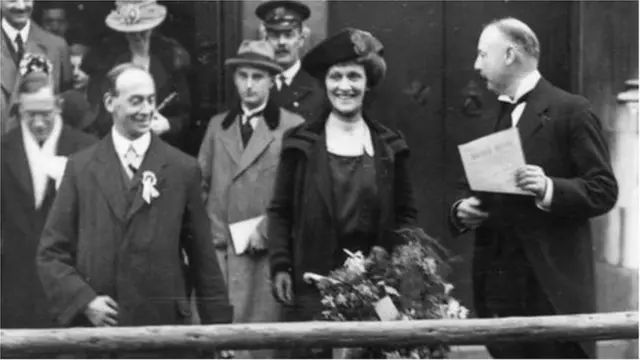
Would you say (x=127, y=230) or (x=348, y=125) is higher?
(x=348, y=125)

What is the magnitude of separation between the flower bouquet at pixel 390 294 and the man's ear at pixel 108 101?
3.88 feet

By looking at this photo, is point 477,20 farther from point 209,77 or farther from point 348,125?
point 209,77

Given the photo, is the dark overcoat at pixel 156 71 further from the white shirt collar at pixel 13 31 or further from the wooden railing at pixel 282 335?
the wooden railing at pixel 282 335

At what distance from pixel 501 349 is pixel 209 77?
1.77 meters

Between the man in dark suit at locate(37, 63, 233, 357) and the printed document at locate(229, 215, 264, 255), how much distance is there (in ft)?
0.67

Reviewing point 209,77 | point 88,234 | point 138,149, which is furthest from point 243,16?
point 88,234

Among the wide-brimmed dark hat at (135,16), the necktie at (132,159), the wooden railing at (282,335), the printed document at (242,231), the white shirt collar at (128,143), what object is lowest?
the wooden railing at (282,335)

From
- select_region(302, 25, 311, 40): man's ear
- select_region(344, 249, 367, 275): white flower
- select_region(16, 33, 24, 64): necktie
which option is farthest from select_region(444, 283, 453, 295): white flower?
select_region(16, 33, 24, 64): necktie

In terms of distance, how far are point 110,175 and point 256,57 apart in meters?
0.82

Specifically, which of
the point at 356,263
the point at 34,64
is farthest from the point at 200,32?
the point at 356,263

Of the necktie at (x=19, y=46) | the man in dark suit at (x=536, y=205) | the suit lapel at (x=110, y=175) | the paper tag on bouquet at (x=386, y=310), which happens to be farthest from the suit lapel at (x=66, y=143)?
the man in dark suit at (x=536, y=205)

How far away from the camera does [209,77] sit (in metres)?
6.87

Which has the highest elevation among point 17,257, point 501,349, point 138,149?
point 138,149

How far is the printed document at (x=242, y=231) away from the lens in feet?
22.9
